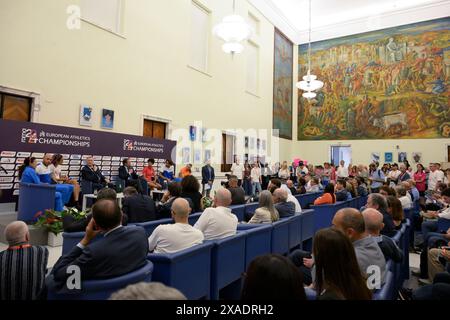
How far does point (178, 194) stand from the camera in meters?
4.83

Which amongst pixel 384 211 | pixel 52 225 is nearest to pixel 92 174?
pixel 52 225

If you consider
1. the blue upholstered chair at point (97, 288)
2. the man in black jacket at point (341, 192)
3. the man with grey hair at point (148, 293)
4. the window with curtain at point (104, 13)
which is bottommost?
the blue upholstered chair at point (97, 288)

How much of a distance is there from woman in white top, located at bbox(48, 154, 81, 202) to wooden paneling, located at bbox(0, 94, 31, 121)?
1496 mm

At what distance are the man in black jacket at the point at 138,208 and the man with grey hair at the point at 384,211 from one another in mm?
2979

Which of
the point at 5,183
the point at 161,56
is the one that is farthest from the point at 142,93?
the point at 5,183

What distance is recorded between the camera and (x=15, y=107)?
7.61 meters

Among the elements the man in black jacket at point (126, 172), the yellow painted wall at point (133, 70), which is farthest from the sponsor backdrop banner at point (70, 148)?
the yellow painted wall at point (133, 70)

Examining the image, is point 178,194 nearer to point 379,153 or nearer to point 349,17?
point 379,153

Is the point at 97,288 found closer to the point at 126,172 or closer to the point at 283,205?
the point at 283,205

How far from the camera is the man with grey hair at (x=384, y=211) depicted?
3.79 m

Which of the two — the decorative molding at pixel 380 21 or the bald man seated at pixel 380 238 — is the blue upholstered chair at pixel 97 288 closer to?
the bald man seated at pixel 380 238

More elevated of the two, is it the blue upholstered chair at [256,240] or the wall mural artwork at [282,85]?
the wall mural artwork at [282,85]

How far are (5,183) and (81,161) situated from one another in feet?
6.19

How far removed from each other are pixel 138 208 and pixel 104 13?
7745mm
